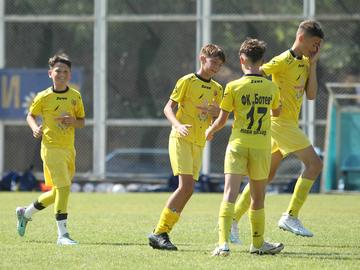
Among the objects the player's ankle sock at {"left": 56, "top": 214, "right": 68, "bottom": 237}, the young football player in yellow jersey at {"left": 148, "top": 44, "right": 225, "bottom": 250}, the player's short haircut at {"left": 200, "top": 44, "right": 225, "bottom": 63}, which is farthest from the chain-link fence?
the player's short haircut at {"left": 200, "top": 44, "right": 225, "bottom": 63}

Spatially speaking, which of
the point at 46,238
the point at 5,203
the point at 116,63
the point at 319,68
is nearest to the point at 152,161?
the point at 116,63

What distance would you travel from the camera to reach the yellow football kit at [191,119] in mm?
9633

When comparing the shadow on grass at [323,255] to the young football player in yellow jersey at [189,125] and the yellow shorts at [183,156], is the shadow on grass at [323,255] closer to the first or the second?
the young football player in yellow jersey at [189,125]

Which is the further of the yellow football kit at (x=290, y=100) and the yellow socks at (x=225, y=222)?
the yellow football kit at (x=290, y=100)

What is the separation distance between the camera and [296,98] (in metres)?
10.6

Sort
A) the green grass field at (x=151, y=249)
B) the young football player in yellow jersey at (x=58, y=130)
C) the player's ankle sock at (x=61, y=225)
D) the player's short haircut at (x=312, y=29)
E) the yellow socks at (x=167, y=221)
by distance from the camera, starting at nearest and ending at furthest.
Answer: the green grass field at (x=151, y=249) → the yellow socks at (x=167, y=221) → the player's ankle sock at (x=61, y=225) → the young football player in yellow jersey at (x=58, y=130) → the player's short haircut at (x=312, y=29)

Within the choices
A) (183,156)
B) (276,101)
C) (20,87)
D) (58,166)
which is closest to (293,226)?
(183,156)

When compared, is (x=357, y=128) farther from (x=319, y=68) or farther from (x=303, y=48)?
(x=303, y=48)

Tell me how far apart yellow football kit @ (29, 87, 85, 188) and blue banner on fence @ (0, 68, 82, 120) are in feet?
37.8

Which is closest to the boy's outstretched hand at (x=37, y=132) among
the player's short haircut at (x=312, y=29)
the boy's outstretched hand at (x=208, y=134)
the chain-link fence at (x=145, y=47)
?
the boy's outstretched hand at (x=208, y=134)

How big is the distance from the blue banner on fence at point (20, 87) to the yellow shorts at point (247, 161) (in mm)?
13543

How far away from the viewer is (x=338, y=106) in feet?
69.1

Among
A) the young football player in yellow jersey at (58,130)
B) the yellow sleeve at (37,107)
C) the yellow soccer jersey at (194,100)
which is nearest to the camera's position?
the yellow soccer jersey at (194,100)

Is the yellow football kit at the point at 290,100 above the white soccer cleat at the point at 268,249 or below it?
above
